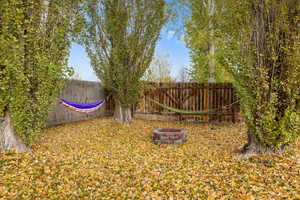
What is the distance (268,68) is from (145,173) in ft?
9.72

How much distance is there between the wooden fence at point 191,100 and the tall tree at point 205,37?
5.17 feet

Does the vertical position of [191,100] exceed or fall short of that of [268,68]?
it falls short

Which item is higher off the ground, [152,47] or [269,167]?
[152,47]

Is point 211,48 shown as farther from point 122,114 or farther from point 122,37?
point 122,114

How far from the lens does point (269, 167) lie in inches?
144

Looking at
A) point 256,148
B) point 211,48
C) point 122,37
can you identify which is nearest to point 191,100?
point 211,48

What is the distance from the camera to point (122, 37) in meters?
7.33

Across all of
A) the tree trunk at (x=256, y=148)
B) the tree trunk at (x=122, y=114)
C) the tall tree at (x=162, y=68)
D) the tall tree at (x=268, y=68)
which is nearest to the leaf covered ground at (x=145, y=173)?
the tree trunk at (x=256, y=148)

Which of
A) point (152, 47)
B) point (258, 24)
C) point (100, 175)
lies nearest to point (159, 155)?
point (100, 175)

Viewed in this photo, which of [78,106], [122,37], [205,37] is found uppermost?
[205,37]

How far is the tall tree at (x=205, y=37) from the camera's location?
9961mm

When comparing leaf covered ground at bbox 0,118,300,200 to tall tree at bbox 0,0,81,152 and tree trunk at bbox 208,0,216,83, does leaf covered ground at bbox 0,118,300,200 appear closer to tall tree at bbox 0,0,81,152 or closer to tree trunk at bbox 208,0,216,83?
tall tree at bbox 0,0,81,152

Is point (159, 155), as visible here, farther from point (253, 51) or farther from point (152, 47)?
point (152, 47)

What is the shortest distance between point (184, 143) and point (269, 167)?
2.24 meters
